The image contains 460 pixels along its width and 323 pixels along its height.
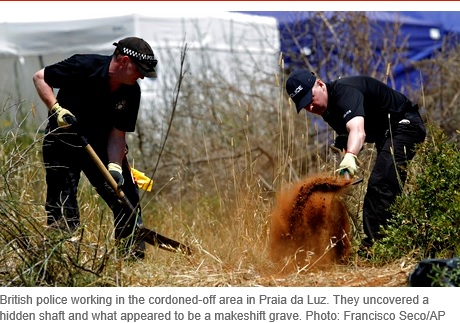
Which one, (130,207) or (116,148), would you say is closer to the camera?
(130,207)

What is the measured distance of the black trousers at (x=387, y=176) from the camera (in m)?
6.90

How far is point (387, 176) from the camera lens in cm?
693

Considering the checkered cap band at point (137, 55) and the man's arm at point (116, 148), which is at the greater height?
the checkered cap band at point (137, 55)

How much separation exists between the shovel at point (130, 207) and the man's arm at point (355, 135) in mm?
1659

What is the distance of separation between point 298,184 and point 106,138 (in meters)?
1.73

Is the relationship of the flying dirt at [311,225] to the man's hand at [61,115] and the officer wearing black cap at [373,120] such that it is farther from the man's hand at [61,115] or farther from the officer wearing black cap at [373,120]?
the man's hand at [61,115]

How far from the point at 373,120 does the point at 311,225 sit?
107 centimetres

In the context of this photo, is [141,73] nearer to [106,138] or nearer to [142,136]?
[106,138]

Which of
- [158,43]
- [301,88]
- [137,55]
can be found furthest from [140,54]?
[158,43]

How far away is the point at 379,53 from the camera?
12031 mm

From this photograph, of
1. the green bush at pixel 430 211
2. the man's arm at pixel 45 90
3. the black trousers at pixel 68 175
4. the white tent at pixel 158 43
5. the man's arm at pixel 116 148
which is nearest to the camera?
the green bush at pixel 430 211

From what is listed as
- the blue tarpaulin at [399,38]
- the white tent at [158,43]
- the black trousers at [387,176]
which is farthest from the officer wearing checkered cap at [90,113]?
the blue tarpaulin at [399,38]

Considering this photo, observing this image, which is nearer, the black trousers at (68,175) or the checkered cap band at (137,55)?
the checkered cap band at (137,55)

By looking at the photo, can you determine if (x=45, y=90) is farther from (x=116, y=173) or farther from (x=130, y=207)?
(x=130, y=207)
